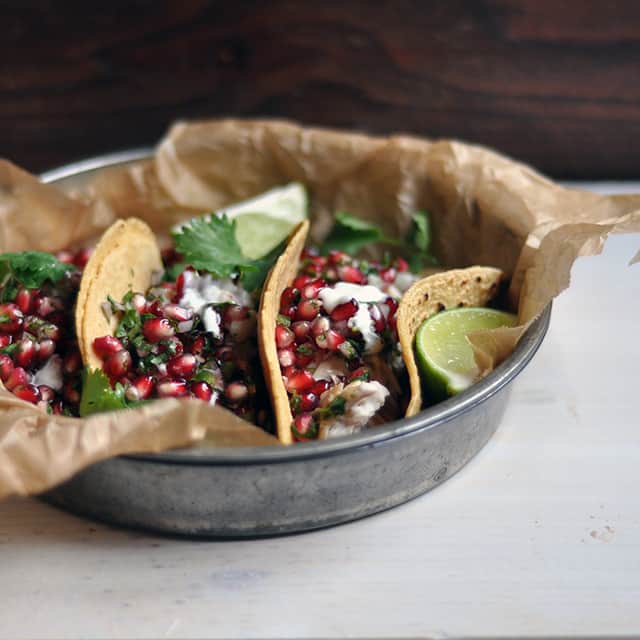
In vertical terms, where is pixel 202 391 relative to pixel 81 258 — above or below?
below

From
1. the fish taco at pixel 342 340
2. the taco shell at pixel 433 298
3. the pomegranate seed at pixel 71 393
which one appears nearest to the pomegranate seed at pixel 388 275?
the fish taco at pixel 342 340

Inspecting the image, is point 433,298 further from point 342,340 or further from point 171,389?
point 171,389

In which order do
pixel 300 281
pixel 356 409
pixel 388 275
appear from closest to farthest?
pixel 356 409 → pixel 300 281 → pixel 388 275

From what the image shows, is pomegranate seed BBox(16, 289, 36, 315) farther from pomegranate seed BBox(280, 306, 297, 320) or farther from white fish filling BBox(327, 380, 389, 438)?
white fish filling BBox(327, 380, 389, 438)

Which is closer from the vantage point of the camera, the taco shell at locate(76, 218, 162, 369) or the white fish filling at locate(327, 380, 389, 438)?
the white fish filling at locate(327, 380, 389, 438)

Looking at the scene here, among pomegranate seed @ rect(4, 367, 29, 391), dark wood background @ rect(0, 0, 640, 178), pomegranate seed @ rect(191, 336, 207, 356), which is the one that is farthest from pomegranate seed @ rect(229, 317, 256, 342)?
dark wood background @ rect(0, 0, 640, 178)

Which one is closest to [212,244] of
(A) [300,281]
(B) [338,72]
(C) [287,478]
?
(A) [300,281]

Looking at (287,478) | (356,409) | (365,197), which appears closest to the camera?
(287,478)
